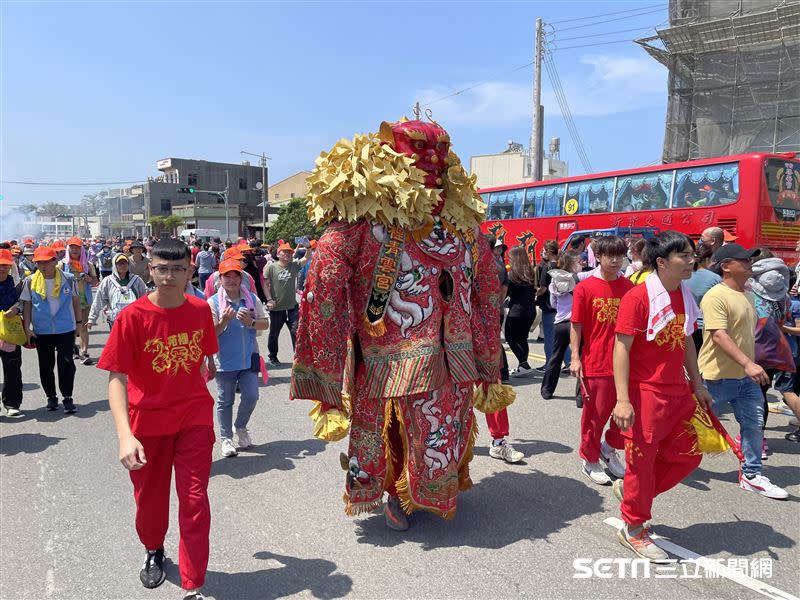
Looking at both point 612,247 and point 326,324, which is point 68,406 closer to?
point 326,324

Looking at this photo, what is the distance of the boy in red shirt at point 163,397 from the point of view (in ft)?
9.02

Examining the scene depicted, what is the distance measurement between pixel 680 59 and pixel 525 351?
81.7 ft

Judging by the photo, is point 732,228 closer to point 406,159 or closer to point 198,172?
point 406,159

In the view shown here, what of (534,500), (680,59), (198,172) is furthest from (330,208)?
(198,172)

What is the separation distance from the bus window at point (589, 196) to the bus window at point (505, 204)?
200 cm

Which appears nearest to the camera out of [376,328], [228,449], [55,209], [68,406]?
[376,328]

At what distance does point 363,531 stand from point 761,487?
2.72 metres

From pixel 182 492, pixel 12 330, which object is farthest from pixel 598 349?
pixel 12 330

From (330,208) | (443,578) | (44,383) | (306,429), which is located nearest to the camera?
(443,578)

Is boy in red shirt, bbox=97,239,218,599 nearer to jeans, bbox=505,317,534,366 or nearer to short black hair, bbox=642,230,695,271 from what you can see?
short black hair, bbox=642,230,695,271

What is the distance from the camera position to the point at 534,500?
3883mm

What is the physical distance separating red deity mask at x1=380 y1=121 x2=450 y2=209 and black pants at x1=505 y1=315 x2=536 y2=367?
14.0 feet

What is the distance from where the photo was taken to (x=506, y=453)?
458 cm

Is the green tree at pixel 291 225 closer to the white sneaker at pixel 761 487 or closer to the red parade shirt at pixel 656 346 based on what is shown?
the white sneaker at pixel 761 487
